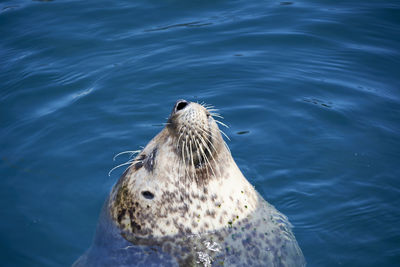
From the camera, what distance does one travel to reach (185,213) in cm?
451

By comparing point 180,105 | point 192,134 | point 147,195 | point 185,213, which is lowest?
point 185,213

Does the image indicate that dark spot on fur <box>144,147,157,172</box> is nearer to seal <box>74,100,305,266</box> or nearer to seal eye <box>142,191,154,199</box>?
seal <box>74,100,305,266</box>

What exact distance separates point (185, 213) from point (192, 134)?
2.58 ft

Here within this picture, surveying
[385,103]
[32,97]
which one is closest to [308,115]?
[385,103]

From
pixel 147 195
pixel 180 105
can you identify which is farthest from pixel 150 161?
pixel 180 105

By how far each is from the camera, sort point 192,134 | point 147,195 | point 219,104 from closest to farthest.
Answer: point 192,134, point 147,195, point 219,104

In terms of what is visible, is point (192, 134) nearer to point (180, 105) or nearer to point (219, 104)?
point (180, 105)

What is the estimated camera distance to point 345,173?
258 inches

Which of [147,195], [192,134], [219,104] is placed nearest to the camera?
[192,134]

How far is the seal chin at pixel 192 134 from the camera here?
14.5 ft

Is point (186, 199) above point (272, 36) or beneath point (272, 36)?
beneath

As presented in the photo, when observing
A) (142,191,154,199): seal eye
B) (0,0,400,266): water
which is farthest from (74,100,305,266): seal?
(0,0,400,266): water

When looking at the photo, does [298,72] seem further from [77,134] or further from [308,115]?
[77,134]

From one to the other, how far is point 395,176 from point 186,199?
334cm
